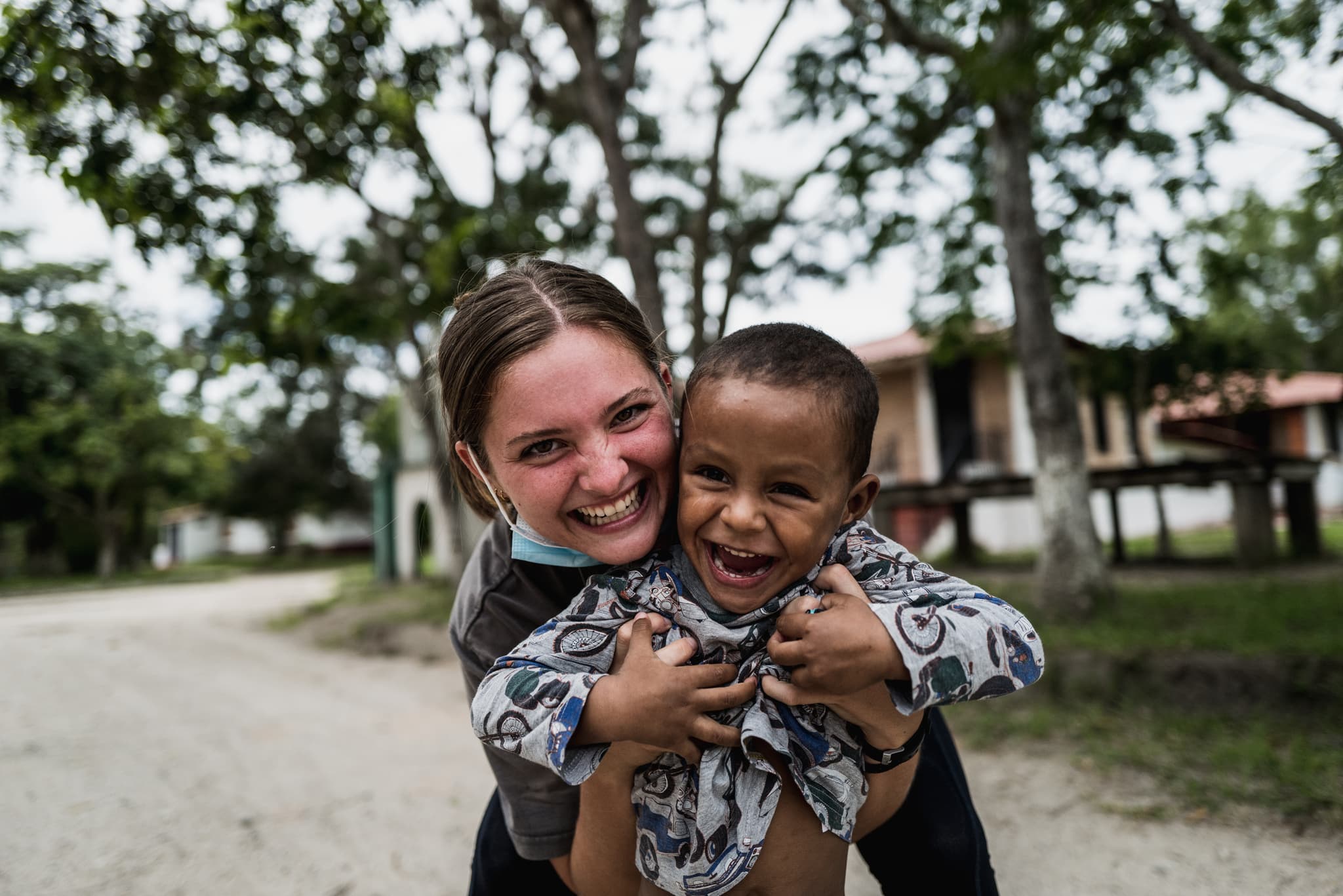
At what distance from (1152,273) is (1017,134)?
251cm

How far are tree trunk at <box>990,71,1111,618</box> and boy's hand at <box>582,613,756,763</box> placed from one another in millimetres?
5249

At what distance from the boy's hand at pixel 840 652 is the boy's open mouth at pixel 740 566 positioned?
0.16m

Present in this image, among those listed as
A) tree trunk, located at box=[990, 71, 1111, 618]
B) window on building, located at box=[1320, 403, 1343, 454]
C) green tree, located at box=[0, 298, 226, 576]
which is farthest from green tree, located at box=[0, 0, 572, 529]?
window on building, located at box=[1320, 403, 1343, 454]

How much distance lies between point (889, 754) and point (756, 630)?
0.33 m

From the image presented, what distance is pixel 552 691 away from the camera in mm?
1389

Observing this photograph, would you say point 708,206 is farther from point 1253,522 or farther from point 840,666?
point 1253,522

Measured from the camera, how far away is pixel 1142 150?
22.6 feet

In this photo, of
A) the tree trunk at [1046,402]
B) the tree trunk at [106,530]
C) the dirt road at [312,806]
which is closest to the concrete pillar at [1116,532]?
the tree trunk at [1046,402]

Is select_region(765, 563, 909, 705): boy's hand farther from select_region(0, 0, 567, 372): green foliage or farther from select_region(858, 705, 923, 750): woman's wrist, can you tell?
select_region(0, 0, 567, 372): green foliage

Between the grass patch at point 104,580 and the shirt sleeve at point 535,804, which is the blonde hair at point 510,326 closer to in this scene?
the shirt sleeve at point 535,804

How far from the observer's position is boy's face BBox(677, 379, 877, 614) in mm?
1473

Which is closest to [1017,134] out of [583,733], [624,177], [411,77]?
[624,177]

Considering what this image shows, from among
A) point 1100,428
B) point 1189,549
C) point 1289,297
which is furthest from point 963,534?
point 1289,297

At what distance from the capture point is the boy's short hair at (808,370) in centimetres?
152
